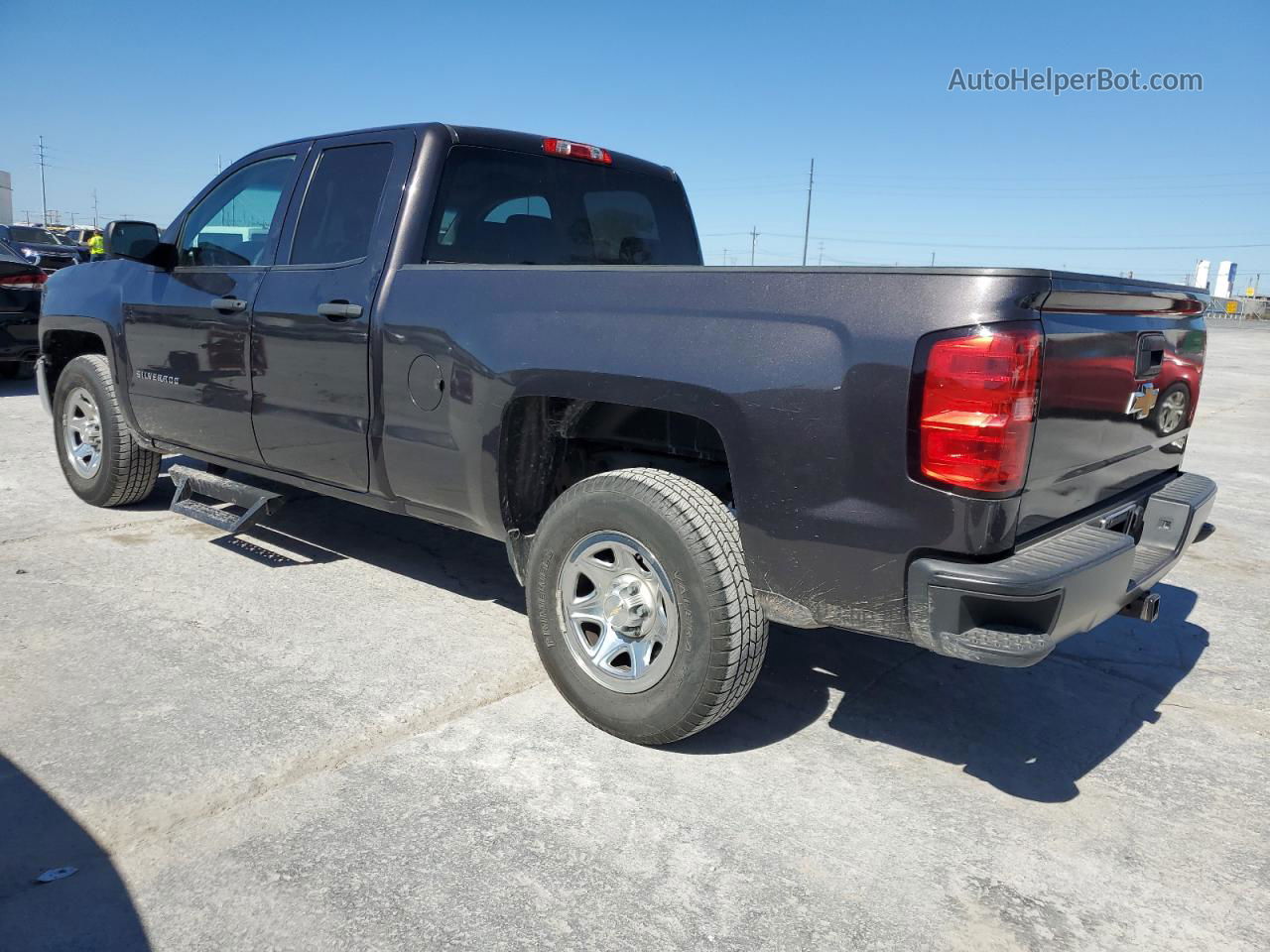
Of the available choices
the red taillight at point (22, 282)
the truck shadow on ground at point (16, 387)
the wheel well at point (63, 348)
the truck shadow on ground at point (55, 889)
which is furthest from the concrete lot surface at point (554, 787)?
the truck shadow on ground at point (16, 387)

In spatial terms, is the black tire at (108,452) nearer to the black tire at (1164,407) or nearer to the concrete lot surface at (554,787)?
the concrete lot surface at (554,787)

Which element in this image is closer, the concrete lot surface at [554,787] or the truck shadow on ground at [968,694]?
the concrete lot surface at [554,787]

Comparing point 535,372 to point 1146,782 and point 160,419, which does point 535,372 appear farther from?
point 160,419

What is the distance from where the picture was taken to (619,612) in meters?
2.99

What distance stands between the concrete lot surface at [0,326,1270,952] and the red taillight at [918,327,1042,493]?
1012 mm

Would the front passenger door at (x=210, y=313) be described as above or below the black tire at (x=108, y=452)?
above

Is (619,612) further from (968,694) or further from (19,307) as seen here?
(19,307)

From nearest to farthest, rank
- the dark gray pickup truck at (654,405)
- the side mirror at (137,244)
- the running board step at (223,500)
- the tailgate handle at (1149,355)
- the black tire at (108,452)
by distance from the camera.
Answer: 1. the dark gray pickup truck at (654,405)
2. the tailgate handle at (1149,355)
3. the running board step at (223,500)
4. the side mirror at (137,244)
5. the black tire at (108,452)

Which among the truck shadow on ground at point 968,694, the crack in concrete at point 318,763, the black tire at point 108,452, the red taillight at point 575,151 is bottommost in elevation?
the crack in concrete at point 318,763

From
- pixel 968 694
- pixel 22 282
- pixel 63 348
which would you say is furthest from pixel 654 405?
pixel 22 282

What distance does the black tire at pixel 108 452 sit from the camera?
522 cm

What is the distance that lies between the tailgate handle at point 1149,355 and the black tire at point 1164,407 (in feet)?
0.62

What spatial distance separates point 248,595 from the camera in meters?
4.21

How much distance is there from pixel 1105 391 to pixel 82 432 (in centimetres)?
534
